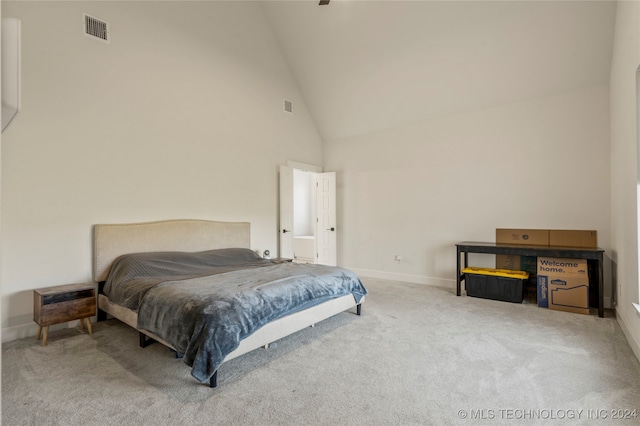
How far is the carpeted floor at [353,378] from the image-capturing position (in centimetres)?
211

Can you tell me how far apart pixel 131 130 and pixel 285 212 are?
102 inches

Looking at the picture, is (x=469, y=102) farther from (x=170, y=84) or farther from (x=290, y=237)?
(x=170, y=84)

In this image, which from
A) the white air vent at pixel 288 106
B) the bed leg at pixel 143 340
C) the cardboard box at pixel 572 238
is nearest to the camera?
the bed leg at pixel 143 340

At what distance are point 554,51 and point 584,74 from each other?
1.59 ft

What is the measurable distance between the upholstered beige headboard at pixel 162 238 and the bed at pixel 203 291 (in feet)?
0.03

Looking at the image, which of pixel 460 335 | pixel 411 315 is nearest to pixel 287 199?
pixel 411 315

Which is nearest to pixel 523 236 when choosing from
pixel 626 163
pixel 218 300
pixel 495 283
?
pixel 495 283

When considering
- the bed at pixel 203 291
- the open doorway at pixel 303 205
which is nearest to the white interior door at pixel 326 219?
the bed at pixel 203 291

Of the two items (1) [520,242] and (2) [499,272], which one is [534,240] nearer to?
(1) [520,242]

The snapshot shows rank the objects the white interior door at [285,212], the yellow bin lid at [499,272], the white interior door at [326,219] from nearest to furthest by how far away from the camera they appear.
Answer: the yellow bin lid at [499,272], the white interior door at [285,212], the white interior door at [326,219]

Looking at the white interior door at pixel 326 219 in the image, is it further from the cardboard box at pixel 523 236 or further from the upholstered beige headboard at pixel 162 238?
the cardboard box at pixel 523 236

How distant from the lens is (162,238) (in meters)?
4.23

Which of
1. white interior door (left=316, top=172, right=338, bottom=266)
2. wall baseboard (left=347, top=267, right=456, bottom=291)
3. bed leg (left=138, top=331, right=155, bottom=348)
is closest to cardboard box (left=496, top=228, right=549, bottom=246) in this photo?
wall baseboard (left=347, top=267, right=456, bottom=291)

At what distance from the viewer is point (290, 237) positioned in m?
6.05
